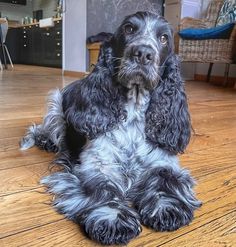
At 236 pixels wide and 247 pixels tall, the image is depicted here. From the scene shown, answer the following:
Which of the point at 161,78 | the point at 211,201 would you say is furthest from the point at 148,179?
the point at 161,78

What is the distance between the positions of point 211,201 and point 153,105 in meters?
0.39

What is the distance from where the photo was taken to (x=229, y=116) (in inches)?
111

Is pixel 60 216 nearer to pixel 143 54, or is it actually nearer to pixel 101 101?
pixel 101 101

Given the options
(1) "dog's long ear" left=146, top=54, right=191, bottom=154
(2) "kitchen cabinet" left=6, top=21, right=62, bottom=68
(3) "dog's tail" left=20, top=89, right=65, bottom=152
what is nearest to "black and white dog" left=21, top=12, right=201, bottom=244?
(1) "dog's long ear" left=146, top=54, right=191, bottom=154

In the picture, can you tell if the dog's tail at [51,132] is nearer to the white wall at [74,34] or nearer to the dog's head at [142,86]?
the dog's head at [142,86]

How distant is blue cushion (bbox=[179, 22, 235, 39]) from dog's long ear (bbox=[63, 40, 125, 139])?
3977 millimetres

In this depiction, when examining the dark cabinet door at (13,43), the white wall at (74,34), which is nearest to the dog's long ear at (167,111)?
the white wall at (74,34)

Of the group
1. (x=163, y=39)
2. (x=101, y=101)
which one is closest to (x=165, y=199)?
(x=101, y=101)

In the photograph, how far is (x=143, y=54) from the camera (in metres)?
1.11

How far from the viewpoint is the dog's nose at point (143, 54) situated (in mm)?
1099

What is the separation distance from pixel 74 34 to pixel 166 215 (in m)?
5.41

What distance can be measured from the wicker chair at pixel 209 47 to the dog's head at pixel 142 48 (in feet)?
13.0

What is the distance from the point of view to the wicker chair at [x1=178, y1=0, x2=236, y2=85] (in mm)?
4961

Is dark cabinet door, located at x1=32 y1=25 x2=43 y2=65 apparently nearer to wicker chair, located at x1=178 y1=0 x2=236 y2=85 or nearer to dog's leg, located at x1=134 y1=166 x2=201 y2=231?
wicker chair, located at x1=178 y1=0 x2=236 y2=85
